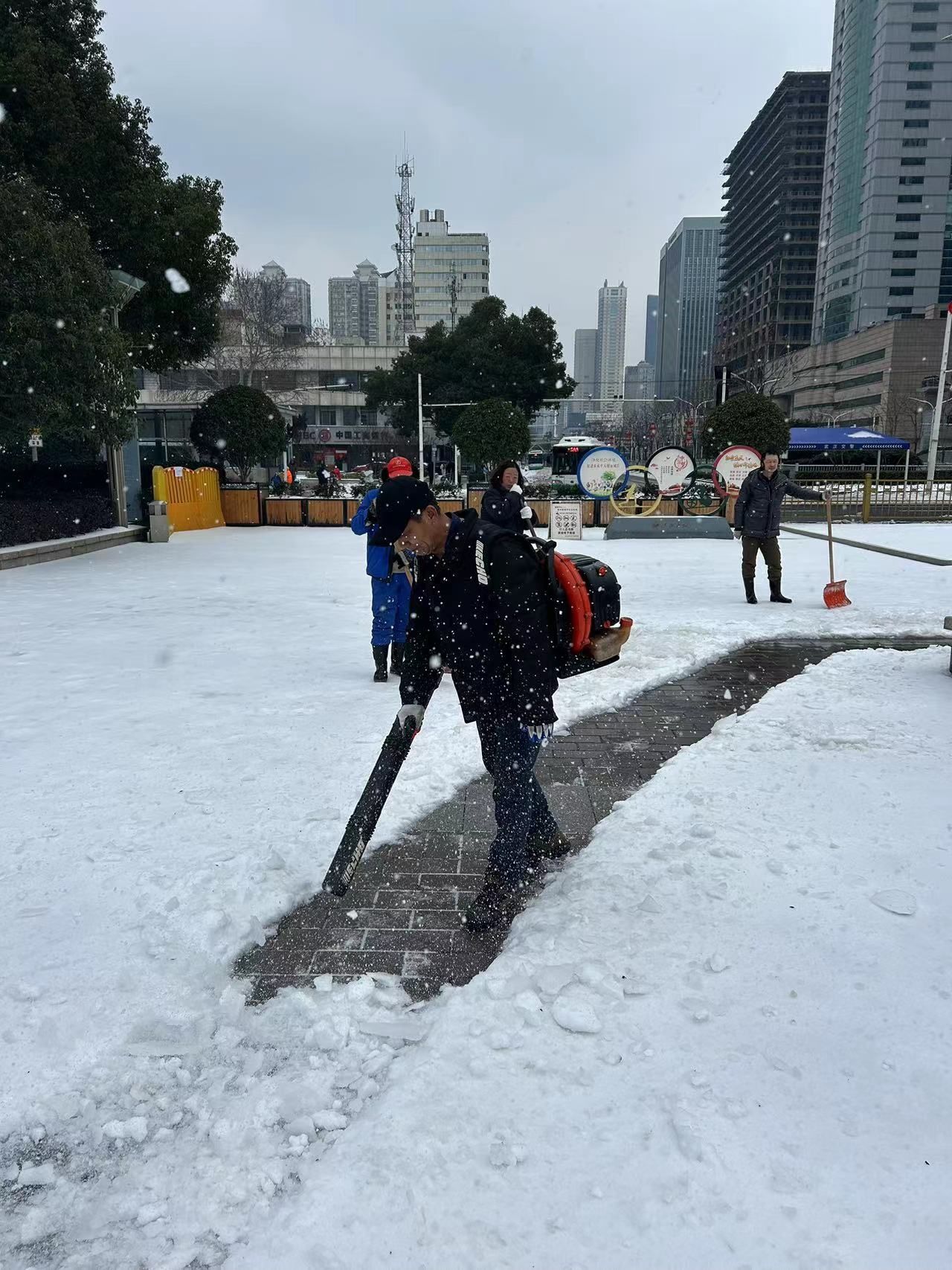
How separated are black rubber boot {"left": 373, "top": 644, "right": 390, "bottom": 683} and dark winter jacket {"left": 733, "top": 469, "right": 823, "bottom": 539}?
4.80 meters

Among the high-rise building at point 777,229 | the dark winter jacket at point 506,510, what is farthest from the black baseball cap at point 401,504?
the high-rise building at point 777,229

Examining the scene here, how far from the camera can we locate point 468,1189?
2.04m

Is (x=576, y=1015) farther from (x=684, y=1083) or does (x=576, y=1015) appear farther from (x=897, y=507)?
(x=897, y=507)

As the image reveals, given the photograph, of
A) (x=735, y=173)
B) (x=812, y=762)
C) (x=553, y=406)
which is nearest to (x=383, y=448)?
(x=553, y=406)

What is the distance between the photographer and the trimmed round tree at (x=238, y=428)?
1039 inches

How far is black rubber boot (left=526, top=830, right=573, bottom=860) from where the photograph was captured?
3.72m

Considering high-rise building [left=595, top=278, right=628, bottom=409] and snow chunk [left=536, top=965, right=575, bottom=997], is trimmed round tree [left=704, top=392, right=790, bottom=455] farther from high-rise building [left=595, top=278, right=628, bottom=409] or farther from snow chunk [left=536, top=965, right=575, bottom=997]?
high-rise building [left=595, top=278, right=628, bottom=409]

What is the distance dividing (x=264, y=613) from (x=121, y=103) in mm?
14805

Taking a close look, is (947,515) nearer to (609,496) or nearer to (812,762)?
(609,496)

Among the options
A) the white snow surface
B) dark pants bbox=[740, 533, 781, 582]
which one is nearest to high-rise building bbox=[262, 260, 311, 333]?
dark pants bbox=[740, 533, 781, 582]

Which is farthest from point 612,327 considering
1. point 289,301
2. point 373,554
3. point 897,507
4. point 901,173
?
point 373,554

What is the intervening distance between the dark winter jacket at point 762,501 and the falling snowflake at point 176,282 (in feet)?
52.1

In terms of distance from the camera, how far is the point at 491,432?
35.5m

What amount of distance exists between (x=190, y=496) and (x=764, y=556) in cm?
1650
